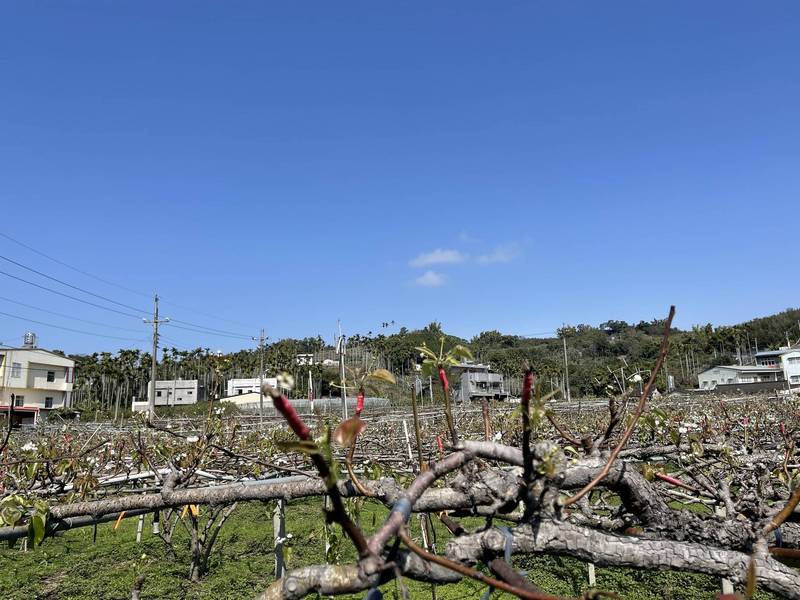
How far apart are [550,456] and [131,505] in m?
1.18

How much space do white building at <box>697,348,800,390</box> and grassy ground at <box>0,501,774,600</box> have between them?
51.8m

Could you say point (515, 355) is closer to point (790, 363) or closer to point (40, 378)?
point (790, 363)

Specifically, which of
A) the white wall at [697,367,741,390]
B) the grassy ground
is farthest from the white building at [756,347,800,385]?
the grassy ground

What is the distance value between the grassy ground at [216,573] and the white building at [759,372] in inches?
2039

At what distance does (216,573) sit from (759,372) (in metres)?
60.6

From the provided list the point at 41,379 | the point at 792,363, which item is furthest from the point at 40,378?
the point at 792,363

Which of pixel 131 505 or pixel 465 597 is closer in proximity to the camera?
pixel 131 505

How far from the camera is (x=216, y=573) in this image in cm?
655

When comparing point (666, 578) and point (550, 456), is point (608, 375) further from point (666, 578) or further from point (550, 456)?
point (666, 578)

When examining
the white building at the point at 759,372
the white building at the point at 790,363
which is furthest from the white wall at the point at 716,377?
the white building at the point at 790,363

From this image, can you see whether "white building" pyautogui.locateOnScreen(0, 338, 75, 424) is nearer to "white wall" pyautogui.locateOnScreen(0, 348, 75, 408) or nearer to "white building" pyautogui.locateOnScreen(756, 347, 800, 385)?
"white wall" pyautogui.locateOnScreen(0, 348, 75, 408)

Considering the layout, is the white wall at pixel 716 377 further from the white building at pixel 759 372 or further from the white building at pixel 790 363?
the white building at pixel 790 363

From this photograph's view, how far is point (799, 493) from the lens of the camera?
0.99m

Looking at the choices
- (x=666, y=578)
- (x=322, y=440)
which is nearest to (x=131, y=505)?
(x=322, y=440)
